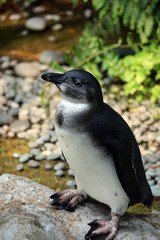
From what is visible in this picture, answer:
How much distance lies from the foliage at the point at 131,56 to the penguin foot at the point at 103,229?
2.15 metres

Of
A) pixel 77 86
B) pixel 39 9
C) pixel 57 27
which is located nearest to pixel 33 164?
pixel 77 86

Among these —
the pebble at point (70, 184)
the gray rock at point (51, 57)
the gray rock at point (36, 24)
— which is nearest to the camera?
the pebble at point (70, 184)

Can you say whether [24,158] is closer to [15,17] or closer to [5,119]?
[5,119]

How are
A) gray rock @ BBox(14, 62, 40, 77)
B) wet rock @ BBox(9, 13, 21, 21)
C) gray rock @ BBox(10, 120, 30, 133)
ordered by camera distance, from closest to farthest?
gray rock @ BBox(10, 120, 30, 133) < gray rock @ BBox(14, 62, 40, 77) < wet rock @ BBox(9, 13, 21, 21)

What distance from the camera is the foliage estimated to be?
15.9ft

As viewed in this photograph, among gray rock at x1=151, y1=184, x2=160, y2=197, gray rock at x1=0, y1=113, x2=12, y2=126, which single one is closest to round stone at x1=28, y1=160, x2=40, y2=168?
gray rock at x1=0, y1=113, x2=12, y2=126

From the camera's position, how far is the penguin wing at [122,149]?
2654mm

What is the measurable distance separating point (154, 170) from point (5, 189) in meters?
1.56

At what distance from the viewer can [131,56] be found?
4922mm

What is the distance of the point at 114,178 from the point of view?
2758mm

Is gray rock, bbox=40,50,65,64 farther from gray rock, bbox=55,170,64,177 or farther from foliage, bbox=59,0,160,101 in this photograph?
gray rock, bbox=55,170,64,177

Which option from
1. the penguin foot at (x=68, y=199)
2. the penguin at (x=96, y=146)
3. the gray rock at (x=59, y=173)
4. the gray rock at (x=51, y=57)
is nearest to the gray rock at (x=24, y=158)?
the gray rock at (x=59, y=173)

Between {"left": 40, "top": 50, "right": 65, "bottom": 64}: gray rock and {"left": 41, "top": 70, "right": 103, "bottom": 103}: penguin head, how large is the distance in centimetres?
319

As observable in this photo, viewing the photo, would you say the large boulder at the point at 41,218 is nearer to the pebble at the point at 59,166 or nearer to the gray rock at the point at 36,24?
the pebble at the point at 59,166
